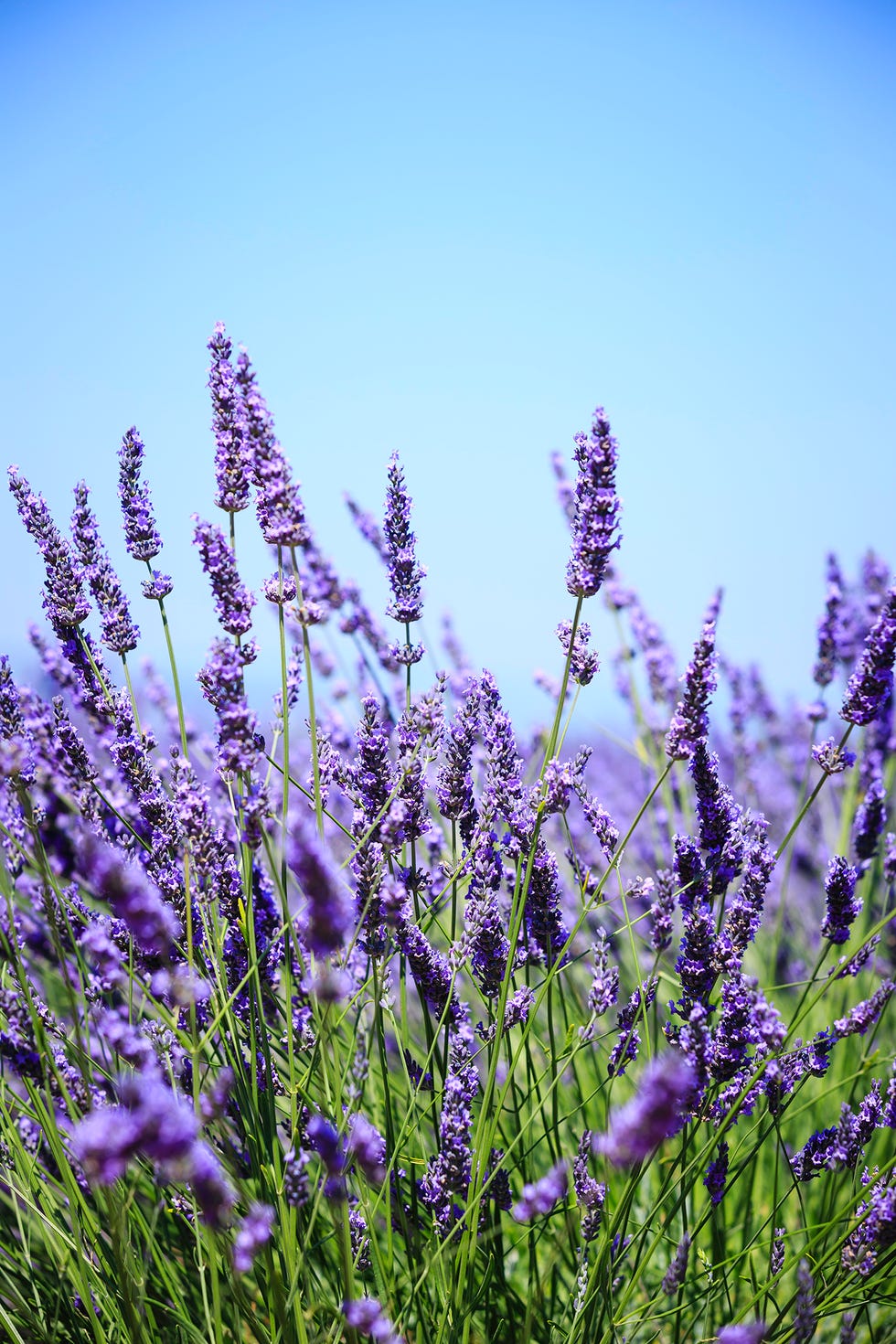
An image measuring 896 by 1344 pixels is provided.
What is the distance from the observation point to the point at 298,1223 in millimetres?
1534

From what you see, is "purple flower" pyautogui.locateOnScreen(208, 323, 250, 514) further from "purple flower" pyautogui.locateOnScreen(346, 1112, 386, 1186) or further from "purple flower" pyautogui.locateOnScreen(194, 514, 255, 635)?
"purple flower" pyautogui.locateOnScreen(346, 1112, 386, 1186)

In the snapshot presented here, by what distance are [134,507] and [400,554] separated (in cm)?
51

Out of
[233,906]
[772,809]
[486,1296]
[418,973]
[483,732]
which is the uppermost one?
[772,809]

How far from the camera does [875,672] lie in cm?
163

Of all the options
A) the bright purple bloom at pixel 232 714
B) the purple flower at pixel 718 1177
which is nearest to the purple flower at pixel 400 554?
the bright purple bloom at pixel 232 714

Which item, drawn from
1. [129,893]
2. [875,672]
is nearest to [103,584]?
[129,893]

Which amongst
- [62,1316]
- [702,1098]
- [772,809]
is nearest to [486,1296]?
[702,1098]

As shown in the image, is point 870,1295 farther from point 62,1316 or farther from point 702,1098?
point 62,1316

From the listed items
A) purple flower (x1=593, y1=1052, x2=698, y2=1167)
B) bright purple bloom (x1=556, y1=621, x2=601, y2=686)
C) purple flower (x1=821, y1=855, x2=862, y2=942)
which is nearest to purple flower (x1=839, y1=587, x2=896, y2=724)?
purple flower (x1=821, y1=855, x2=862, y2=942)

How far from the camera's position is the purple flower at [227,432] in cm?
154

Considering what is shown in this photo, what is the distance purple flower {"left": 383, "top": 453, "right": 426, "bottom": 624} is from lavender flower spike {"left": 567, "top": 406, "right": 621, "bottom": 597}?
14.1 inches

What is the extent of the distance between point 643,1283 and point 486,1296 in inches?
28.8

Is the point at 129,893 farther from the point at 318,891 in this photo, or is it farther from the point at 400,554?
the point at 400,554

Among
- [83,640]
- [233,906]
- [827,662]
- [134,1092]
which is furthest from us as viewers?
[827,662]
